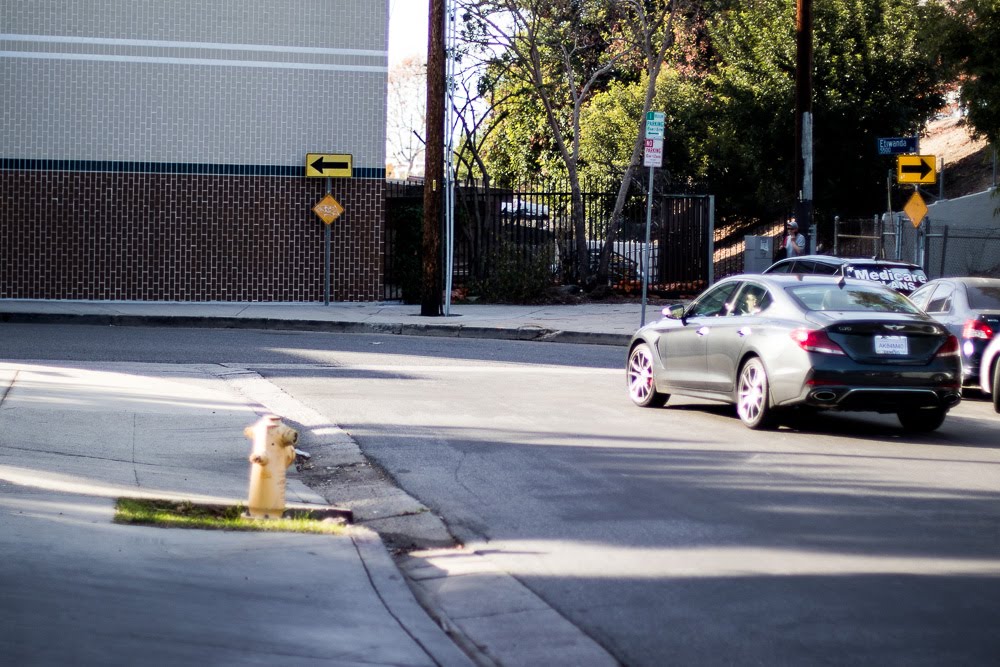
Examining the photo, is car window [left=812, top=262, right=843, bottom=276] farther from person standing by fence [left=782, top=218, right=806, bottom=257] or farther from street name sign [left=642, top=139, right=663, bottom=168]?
person standing by fence [left=782, top=218, right=806, bottom=257]

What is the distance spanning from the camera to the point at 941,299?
49.5ft

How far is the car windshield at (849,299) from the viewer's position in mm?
11453

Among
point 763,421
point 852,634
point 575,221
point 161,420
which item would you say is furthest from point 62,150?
point 852,634

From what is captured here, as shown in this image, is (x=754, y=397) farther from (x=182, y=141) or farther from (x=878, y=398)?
(x=182, y=141)

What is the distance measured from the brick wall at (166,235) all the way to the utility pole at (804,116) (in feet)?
28.3

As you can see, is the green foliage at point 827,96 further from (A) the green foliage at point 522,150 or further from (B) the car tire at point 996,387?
(B) the car tire at point 996,387

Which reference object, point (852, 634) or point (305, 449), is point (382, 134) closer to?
point (305, 449)

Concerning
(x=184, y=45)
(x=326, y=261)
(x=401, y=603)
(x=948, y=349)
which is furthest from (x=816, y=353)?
(x=184, y=45)

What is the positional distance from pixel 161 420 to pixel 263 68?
16781 millimetres

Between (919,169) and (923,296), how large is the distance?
7.65 metres

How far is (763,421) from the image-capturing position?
11.3 metres

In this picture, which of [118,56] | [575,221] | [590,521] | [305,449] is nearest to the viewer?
[590,521]

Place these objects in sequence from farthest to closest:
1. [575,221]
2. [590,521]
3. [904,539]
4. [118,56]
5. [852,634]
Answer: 1. [575,221]
2. [118,56]
3. [590,521]
4. [904,539]
5. [852,634]

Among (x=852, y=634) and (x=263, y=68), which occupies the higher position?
(x=263, y=68)
